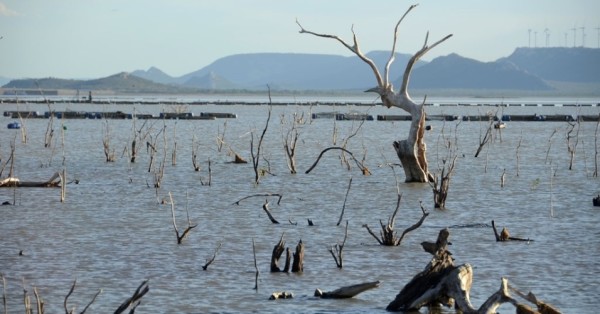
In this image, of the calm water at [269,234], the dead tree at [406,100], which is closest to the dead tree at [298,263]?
the calm water at [269,234]

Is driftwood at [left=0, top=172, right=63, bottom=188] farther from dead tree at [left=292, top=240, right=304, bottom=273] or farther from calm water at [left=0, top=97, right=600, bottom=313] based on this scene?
dead tree at [left=292, top=240, right=304, bottom=273]

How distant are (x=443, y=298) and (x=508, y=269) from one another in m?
3.13

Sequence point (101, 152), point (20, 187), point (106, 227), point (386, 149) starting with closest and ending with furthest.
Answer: point (106, 227) < point (20, 187) < point (101, 152) < point (386, 149)

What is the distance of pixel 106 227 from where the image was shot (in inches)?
795

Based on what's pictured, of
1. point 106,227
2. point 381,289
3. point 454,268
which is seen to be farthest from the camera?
point 106,227

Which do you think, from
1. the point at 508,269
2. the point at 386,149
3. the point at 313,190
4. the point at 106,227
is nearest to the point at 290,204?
the point at 313,190

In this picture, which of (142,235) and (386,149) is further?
(386,149)

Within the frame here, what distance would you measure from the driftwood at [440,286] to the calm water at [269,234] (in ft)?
1.82

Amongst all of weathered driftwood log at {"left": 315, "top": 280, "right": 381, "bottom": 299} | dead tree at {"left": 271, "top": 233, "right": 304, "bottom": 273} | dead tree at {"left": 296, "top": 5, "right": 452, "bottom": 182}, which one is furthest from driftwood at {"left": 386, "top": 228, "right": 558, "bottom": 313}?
dead tree at {"left": 296, "top": 5, "right": 452, "bottom": 182}

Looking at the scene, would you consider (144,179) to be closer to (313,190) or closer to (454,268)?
(313,190)

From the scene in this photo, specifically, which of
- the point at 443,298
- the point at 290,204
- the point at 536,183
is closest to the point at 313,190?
the point at 290,204

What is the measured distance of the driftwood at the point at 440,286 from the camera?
11992 millimetres

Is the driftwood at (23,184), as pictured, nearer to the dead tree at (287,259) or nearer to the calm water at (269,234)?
the calm water at (269,234)

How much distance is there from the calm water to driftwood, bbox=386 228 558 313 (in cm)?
55
